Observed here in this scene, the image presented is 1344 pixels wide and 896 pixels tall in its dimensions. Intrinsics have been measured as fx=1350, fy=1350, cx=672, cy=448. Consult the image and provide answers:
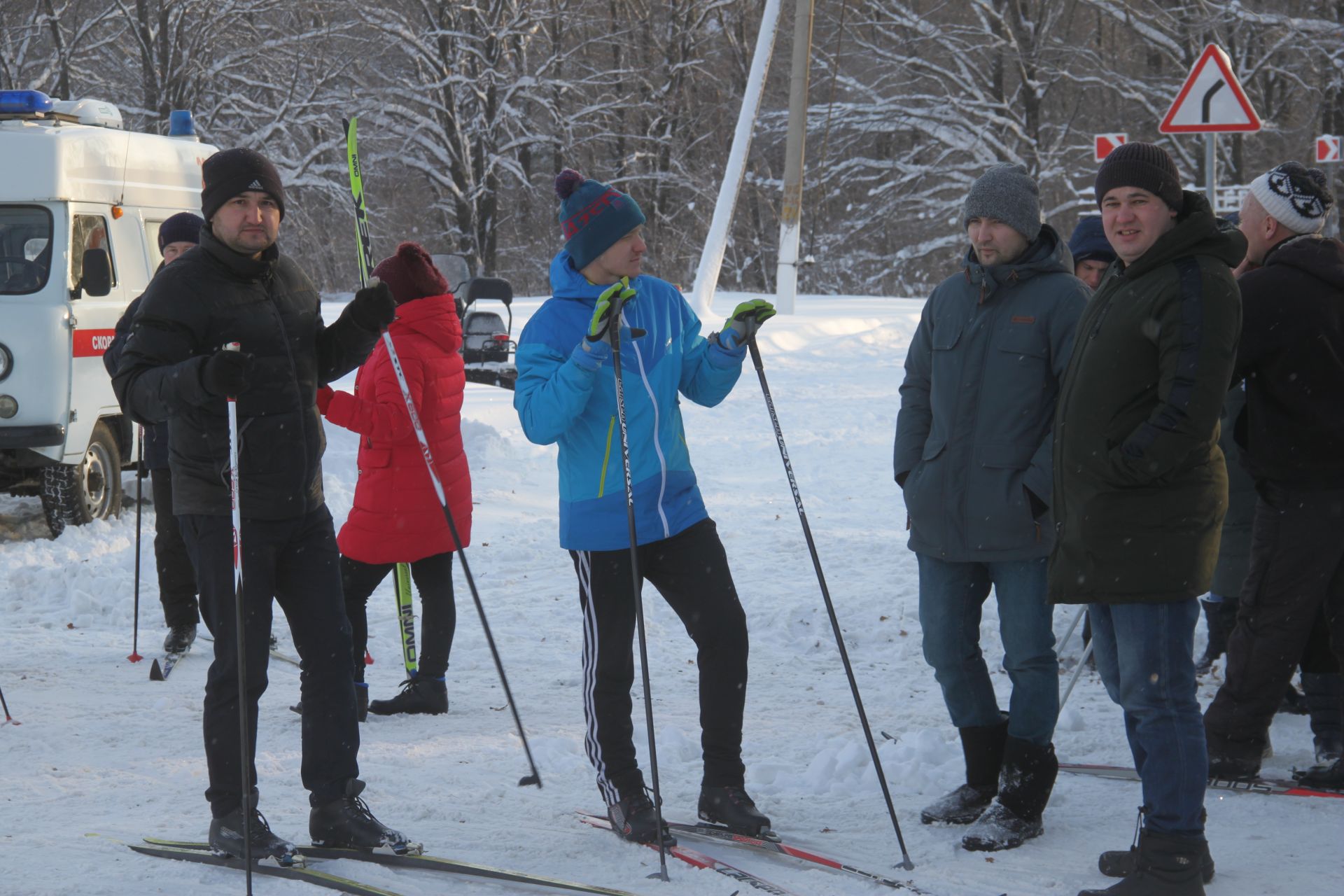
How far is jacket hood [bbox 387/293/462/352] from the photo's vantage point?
17.7 feet

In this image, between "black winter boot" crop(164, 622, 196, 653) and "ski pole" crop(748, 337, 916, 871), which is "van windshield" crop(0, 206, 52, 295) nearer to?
"black winter boot" crop(164, 622, 196, 653)

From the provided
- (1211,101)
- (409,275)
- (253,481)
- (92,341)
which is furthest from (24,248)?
(1211,101)

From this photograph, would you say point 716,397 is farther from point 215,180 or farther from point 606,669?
point 215,180

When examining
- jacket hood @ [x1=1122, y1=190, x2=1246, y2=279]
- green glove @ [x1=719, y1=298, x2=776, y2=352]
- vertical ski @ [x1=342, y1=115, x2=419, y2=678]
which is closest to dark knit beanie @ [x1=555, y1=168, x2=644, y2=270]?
green glove @ [x1=719, y1=298, x2=776, y2=352]

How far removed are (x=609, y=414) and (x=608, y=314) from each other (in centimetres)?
35

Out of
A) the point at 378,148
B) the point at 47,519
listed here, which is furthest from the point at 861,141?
the point at 47,519

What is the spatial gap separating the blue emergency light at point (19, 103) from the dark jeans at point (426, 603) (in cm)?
600

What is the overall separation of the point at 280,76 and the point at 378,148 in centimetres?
287

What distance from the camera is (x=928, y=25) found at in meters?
30.3

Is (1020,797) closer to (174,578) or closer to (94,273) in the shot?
(174,578)

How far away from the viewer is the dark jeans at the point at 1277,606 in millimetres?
4195

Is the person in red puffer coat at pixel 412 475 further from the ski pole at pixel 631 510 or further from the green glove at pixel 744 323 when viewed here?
the green glove at pixel 744 323

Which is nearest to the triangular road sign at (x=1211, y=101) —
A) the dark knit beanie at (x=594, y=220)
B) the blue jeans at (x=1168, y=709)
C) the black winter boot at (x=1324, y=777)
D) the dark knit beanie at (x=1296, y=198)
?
the dark knit beanie at (x=1296, y=198)

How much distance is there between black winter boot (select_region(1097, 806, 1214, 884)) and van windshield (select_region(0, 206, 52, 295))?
8.31m
